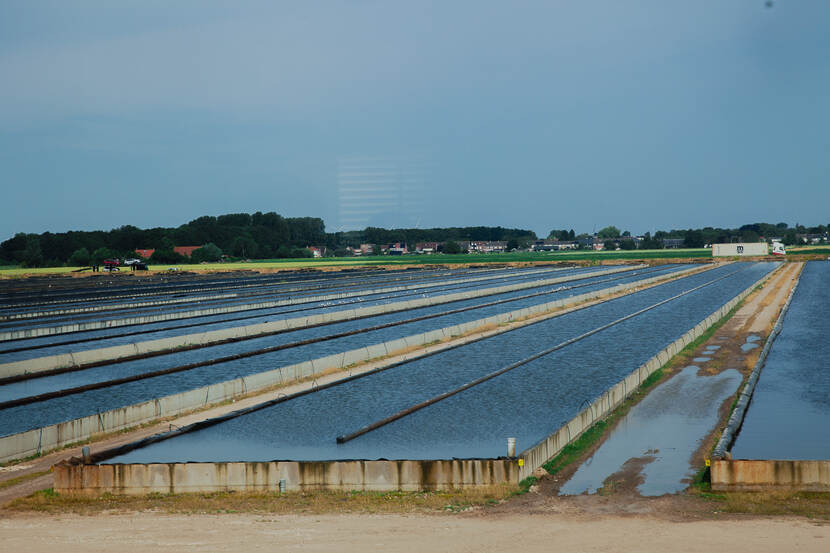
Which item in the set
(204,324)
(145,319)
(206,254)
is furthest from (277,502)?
(206,254)

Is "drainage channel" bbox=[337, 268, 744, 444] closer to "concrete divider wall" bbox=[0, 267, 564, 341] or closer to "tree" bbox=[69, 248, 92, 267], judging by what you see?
"concrete divider wall" bbox=[0, 267, 564, 341]

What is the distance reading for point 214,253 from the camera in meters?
136

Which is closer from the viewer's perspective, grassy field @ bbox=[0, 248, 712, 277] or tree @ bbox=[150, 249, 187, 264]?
grassy field @ bbox=[0, 248, 712, 277]

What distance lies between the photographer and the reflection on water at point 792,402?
563 inches

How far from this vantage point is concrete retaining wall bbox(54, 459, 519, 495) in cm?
1223

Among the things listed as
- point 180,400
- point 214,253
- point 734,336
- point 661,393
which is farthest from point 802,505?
point 214,253

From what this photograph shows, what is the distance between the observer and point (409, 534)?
33.5 feet

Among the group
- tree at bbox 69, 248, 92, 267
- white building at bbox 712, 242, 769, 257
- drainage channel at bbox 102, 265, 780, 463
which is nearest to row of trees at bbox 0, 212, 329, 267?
tree at bbox 69, 248, 92, 267

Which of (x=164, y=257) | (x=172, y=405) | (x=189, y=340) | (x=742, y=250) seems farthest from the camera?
(x=164, y=257)

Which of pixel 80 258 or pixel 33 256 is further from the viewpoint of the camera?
pixel 80 258

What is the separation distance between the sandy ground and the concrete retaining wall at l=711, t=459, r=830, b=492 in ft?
4.34

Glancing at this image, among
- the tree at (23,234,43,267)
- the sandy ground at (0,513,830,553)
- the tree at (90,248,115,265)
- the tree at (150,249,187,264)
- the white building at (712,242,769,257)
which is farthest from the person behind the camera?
the tree at (23,234,43,267)

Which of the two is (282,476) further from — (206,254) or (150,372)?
(206,254)

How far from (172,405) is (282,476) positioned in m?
6.76
